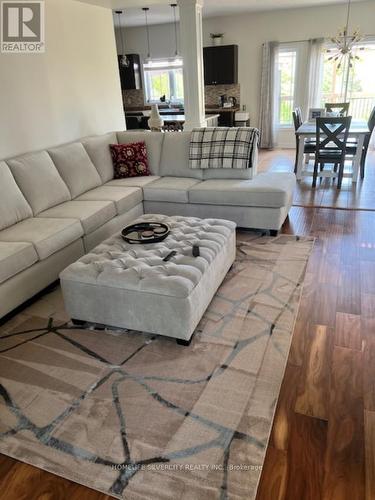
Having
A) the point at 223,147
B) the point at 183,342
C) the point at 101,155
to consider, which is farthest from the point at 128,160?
the point at 183,342

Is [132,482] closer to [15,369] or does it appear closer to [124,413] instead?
[124,413]

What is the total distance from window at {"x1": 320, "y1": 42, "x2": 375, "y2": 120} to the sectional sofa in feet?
15.7

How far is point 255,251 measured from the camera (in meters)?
3.29

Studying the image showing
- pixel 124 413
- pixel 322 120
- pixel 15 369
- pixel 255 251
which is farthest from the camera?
pixel 322 120

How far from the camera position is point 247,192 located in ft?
11.4

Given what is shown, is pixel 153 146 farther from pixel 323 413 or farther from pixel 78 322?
pixel 323 413

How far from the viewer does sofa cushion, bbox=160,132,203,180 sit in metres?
4.14

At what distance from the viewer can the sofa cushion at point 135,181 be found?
3922mm

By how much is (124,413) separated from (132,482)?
Answer: 34 cm

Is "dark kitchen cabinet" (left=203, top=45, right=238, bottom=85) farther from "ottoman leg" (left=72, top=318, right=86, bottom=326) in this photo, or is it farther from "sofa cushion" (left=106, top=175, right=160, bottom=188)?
"ottoman leg" (left=72, top=318, right=86, bottom=326)

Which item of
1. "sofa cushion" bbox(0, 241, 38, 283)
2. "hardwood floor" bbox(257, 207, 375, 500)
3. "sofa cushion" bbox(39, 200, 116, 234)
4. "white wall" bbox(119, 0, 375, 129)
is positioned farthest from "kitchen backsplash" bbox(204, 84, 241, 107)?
"sofa cushion" bbox(0, 241, 38, 283)

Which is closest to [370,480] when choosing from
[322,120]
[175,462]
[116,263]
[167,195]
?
[175,462]

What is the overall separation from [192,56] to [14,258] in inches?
150

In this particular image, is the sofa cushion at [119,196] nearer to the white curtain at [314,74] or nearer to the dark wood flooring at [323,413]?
the dark wood flooring at [323,413]
